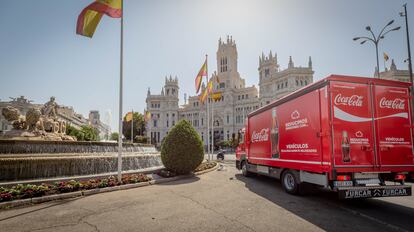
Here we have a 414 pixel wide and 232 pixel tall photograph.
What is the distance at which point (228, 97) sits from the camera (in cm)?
8762

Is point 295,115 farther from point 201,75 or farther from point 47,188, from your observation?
point 201,75

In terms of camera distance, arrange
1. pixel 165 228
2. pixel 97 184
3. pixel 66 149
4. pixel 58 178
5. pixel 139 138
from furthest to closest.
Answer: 1. pixel 139 138
2. pixel 66 149
3. pixel 58 178
4. pixel 97 184
5. pixel 165 228

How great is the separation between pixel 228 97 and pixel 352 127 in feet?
268

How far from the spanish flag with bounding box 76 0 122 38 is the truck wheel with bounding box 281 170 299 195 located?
10.6 metres

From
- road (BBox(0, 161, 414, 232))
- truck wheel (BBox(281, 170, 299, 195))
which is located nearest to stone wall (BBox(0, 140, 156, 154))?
road (BBox(0, 161, 414, 232))

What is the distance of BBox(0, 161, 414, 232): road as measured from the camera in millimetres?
4875

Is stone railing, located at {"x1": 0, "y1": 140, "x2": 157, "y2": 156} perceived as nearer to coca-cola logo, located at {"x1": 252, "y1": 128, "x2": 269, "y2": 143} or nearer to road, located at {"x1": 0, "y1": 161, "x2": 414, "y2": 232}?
road, located at {"x1": 0, "y1": 161, "x2": 414, "y2": 232}

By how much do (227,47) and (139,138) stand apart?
6106cm

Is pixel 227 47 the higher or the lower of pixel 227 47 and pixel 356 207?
the higher

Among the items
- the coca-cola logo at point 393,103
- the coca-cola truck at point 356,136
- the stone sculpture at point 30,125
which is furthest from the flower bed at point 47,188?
the coca-cola logo at point 393,103

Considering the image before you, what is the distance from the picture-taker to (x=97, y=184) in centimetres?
876

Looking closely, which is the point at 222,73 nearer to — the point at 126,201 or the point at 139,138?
the point at 139,138

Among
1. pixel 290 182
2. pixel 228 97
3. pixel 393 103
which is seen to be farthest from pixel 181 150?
pixel 228 97

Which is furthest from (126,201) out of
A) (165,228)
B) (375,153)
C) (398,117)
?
(398,117)
